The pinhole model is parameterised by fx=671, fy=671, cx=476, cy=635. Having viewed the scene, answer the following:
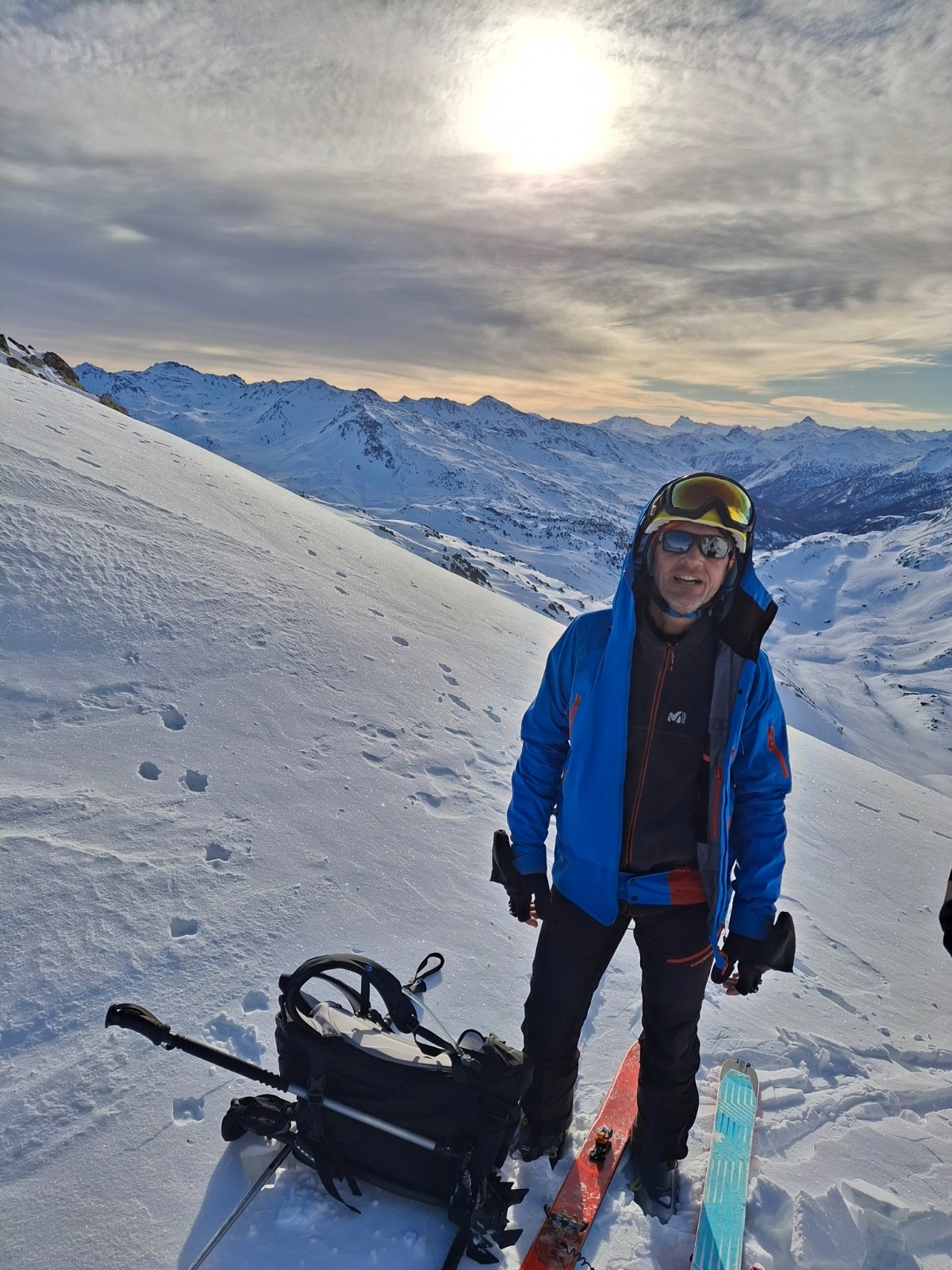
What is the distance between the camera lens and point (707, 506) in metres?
2.66

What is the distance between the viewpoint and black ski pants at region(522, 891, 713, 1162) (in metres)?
2.73

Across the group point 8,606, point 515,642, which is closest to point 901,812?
point 515,642

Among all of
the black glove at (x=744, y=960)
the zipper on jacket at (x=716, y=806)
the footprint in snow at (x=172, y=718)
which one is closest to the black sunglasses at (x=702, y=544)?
the zipper on jacket at (x=716, y=806)

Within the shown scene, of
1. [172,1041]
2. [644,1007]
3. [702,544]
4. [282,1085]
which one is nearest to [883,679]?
[644,1007]

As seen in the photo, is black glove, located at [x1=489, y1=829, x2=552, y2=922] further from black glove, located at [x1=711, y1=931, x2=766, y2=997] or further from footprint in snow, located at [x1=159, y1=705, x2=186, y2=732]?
footprint in snow, located at [x1=159, y1=705, x2=186, y2=732]

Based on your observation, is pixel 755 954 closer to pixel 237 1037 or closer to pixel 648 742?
pixel 648 742

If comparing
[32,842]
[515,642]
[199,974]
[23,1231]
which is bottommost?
[23,1231]

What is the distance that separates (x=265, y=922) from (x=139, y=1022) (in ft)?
4.56

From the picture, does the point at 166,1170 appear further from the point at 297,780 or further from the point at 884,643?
the point at 884,643

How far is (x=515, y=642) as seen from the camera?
39.1ft

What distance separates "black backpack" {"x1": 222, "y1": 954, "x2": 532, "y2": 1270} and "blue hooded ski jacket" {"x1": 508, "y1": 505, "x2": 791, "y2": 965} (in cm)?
76

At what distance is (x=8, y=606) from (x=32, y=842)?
2517 mm

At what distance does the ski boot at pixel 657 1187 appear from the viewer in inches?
113

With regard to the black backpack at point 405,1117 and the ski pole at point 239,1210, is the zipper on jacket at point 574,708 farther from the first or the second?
the ski pole at point 239,1210
